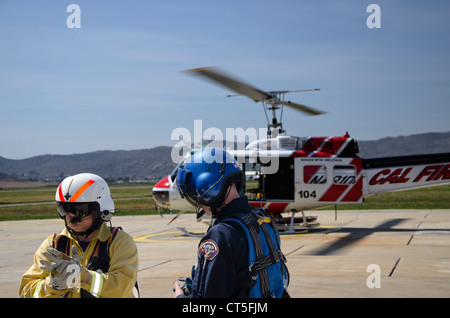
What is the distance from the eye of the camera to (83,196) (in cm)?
402

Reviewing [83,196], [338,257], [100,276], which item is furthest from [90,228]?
[338,257]

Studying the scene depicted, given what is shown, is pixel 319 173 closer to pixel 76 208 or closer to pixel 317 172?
pixel 317 172

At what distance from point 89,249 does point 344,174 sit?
1370cm

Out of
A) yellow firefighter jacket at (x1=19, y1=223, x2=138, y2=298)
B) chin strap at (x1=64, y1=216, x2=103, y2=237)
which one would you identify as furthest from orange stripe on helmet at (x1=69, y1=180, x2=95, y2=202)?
yellow firefighter jacket at (x1=19, y1=223, x2=138, y2=298)

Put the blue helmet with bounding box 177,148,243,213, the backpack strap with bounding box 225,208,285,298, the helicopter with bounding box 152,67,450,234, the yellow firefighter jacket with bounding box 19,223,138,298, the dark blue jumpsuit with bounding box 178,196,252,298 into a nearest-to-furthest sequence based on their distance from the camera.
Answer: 1. the dark blue jumpsuit with bounding box 178,196,252,298
2. the backpack strap with bounding box 225,208,285,298
3. the blue helmet with bounding box 177,148,243,213
4. the yellow firefighter jacket with bounding box 19,223,138,298
5. the helicopter with bounding box 152,67,450,234

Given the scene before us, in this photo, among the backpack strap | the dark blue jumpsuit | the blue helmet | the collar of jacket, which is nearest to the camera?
the dark blue jumpsuit

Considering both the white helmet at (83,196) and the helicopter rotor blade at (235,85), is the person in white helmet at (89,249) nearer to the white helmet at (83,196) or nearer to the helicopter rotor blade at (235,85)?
the white helmet at (83,196)

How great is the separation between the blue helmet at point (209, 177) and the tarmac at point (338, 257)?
5.19 m

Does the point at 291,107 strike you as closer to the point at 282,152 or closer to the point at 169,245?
the point at 282,152

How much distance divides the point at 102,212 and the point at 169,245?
1114cm

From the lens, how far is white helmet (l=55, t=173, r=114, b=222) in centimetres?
400

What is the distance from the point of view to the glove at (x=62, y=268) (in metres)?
3.06

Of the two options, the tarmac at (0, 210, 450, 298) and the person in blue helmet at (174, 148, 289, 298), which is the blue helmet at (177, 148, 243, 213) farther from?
the tarmac at (0, 210, 450, 298)

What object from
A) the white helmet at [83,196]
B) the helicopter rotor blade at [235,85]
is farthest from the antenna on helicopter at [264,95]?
the white helmet at [83,196]
